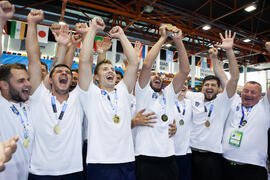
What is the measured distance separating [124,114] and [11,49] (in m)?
9.40

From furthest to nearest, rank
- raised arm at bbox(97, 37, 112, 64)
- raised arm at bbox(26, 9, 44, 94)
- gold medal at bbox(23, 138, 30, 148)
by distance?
raised arm at bbox(97, 37, 112, 64), raised arm at bbox(26, 9, 44, 94), gold medal at bbox(23, 138, 30, 148)

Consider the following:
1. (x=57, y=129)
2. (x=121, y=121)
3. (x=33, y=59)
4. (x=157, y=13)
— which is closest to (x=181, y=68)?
(x=121, y=121)

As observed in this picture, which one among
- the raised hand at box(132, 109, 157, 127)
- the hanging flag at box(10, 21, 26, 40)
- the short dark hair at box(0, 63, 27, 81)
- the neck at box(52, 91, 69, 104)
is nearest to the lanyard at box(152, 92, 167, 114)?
the raised hand at box(132, 109, 157, 127)

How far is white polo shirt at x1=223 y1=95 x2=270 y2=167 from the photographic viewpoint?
2.98 metres

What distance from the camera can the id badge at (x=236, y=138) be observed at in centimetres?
306

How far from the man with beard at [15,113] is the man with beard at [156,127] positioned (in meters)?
1.32

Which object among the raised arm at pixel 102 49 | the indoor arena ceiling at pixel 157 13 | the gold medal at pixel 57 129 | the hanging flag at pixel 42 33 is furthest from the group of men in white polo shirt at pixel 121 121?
the hanging flag at pixel 42 33

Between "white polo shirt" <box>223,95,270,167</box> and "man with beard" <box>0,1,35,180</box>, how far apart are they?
106 inches

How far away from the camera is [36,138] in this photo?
7.74 ft

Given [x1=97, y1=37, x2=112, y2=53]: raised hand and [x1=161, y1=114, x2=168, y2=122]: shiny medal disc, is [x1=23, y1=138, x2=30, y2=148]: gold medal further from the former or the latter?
[x1=97, y1=37, x2=112, y2=53]: raised hand

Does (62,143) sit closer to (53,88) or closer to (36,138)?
(36,138)

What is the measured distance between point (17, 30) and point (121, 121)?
340 inches

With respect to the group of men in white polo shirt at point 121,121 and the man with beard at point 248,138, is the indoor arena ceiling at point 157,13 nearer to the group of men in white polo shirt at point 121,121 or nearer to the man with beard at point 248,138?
the group of men in white polo shirt at point 121,121

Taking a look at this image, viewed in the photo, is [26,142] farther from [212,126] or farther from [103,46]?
[212,126]
